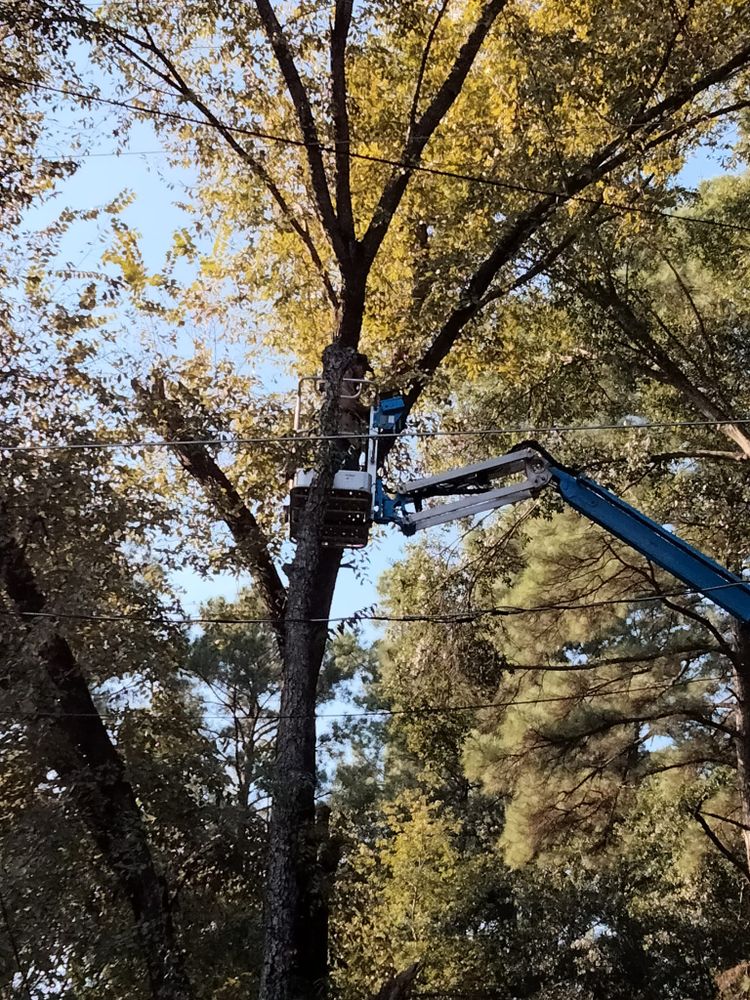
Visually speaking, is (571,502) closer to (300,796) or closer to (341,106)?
(300,796)

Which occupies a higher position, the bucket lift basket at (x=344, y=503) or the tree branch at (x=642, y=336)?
the tree branch at (x=642, y=336)

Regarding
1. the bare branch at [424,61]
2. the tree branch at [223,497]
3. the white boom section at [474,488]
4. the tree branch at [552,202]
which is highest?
the bare branch at [424,61]

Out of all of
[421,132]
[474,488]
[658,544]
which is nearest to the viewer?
[658,544]

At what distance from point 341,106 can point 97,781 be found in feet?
20.1

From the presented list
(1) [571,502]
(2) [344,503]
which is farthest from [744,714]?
(2) [344,503]

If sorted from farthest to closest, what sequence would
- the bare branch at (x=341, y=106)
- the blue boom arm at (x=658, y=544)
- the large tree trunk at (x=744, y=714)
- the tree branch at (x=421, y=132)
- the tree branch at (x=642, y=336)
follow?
the large tree trunk at (x=744, y=714) < the tree branch at (x=642, y=336) < the tree branch at (x=421, y=132) < the bare branch at (x=341, y=106) < the blue boom arm at (x=658, y=544)

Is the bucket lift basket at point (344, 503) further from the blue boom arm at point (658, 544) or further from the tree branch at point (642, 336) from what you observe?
the tree branch at point (642, 336)

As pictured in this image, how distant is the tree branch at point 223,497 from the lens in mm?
7855

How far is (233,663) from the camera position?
17.0m

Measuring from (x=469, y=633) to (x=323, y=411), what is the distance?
11.4ft

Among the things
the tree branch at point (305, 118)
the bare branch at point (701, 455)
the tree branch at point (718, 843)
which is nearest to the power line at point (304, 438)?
the bare branch at point (701, 455)

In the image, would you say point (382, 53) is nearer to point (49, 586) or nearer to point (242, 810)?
point (49, 586)

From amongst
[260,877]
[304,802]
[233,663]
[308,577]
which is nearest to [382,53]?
[308,577]

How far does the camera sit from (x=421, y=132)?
7.70 meters
